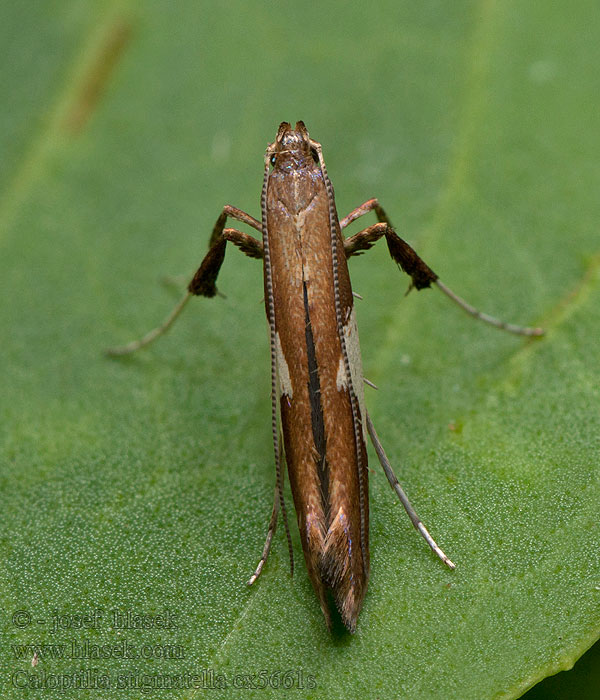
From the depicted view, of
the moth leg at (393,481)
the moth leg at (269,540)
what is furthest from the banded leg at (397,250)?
the moth leg at (269,540)

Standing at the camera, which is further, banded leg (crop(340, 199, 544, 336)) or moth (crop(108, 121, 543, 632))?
banded leg (crop(340, 199, 544, 336))

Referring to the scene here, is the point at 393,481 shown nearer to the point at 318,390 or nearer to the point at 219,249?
the point at 318,390

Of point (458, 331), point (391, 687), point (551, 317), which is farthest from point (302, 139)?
point (391, 687)

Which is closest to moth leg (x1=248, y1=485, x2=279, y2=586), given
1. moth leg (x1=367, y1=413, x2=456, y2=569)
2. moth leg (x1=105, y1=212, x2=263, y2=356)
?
moth leg (x1=367, y1=413, x2=456, y2=569)

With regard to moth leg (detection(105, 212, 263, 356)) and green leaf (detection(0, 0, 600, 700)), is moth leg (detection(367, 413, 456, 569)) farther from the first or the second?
moth leg (detection(105, 212, 263, 356))

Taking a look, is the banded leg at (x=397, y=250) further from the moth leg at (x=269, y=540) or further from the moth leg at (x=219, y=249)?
the moth leg at (x=269, y=540)

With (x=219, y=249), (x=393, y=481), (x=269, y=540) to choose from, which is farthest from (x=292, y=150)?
(x=269, y=540)
